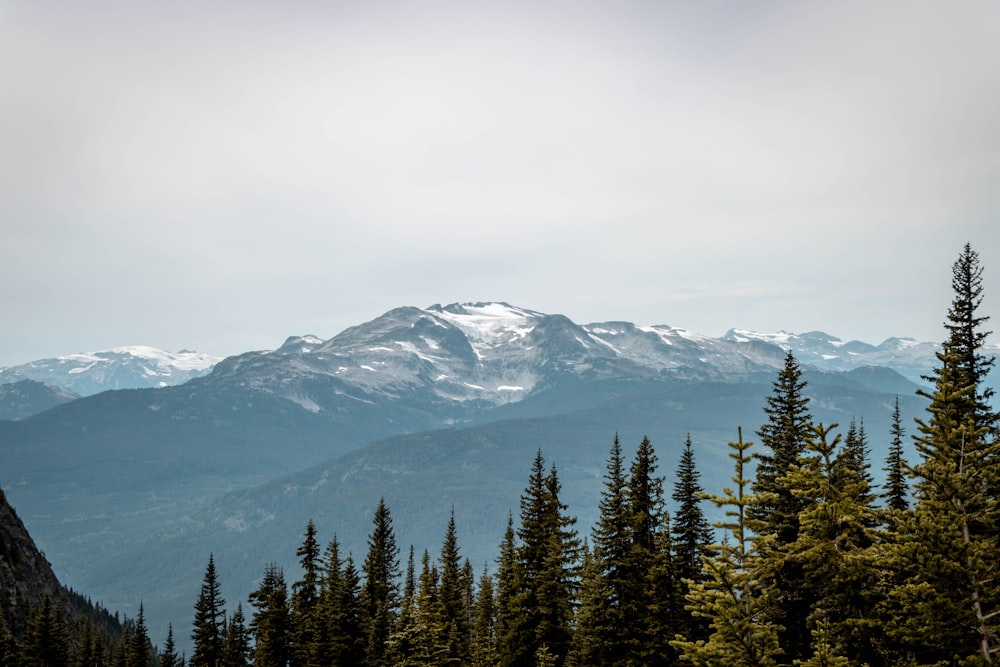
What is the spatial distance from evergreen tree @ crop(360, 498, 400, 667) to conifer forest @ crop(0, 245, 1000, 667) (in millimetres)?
182

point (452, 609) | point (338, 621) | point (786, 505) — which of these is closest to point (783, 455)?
point (786, 505)

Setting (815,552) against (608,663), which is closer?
(815,552)

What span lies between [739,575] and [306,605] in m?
58.1

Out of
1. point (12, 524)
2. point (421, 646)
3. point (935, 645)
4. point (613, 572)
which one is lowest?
point (12, 524)

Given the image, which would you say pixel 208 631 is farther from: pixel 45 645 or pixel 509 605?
pixel 509 605

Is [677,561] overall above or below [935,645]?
below

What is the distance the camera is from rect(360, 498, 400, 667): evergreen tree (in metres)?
56.4

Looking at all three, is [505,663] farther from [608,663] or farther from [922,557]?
[922,557]

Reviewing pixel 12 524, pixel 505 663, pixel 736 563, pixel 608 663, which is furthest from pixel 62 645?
pixel 12 524

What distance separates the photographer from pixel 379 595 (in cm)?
6519

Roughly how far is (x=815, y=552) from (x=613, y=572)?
69.6ft

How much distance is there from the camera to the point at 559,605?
41.8m

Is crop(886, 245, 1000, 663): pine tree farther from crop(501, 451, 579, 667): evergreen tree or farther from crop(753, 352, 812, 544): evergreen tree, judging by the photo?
crop(501, 451, 579, 667): evergreen tree

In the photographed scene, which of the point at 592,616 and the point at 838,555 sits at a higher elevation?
the point at 838,555
